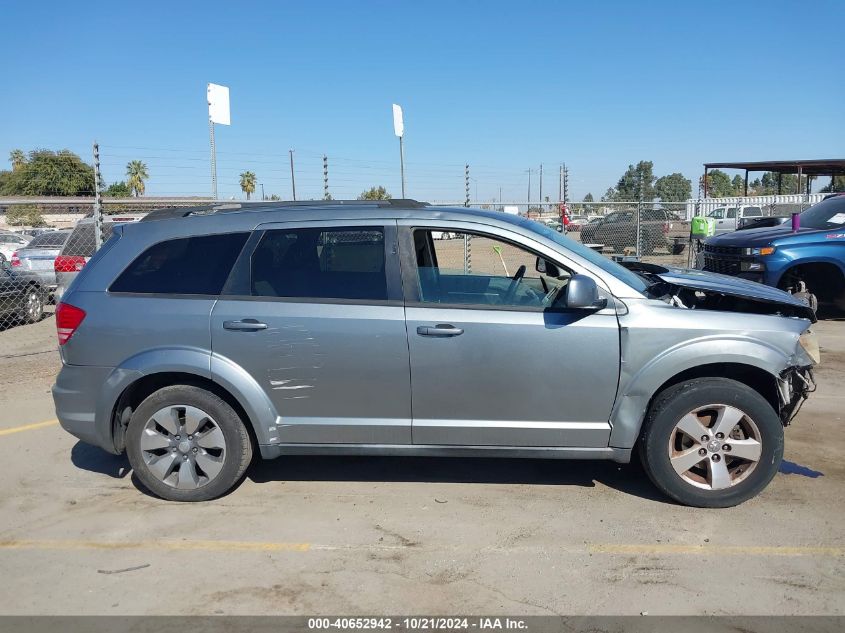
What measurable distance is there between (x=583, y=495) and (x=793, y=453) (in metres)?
1.81

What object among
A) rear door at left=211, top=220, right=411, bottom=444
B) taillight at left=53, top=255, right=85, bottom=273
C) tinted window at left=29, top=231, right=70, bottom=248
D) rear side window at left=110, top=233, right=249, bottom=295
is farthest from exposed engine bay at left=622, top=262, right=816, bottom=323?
tinted window at left=29, top=231, right=70, bottom=248

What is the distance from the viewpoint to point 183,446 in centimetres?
446

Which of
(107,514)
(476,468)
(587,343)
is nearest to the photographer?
(587,343)

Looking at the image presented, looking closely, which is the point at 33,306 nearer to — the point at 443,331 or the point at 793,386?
the point at 443,331

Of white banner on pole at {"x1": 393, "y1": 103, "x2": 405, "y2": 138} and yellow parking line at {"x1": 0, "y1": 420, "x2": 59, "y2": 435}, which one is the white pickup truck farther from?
yellow parking line at {"x1": 0, "y1": 420, "x2": 59, "y2": 435}

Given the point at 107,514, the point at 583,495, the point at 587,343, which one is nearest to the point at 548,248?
the point at 587,343

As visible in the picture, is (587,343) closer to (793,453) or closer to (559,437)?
(559,437)

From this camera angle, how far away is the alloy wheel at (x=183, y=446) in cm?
441

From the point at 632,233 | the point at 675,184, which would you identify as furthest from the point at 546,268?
the point at 675,184

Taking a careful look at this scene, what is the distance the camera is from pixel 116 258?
4570 mm


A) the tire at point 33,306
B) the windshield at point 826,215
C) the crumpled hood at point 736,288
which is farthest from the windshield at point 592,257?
the tire at point 33,306

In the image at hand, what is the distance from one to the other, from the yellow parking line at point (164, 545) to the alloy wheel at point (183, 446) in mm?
518

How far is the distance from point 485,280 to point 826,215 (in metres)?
7.81

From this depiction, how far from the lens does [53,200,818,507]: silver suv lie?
163 inches
